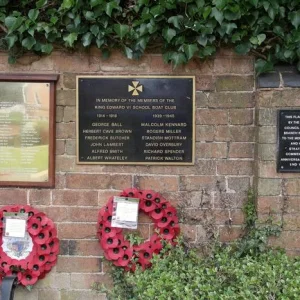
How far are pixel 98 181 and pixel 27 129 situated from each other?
1.98 feet

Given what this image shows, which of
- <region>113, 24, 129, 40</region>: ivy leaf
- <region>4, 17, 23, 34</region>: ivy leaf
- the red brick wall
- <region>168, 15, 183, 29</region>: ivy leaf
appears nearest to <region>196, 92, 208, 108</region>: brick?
the red brick wall

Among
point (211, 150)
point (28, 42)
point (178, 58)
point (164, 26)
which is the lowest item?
point (211, 150)

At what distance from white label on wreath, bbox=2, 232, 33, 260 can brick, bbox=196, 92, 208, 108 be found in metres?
1.49

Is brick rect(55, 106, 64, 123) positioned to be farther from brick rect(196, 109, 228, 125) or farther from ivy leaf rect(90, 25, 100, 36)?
brick rect(196, 109, 228, 125)

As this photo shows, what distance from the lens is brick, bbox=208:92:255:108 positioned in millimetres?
3262

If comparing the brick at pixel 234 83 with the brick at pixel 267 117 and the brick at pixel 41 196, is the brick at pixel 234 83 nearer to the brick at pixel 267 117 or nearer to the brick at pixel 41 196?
the brick at pixel 267 117

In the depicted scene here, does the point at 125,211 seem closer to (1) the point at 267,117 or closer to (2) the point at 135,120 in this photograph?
(2) the point at 135,120

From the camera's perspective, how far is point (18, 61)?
3.30m

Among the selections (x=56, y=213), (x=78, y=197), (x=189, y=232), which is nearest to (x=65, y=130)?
(x=78, y=197)

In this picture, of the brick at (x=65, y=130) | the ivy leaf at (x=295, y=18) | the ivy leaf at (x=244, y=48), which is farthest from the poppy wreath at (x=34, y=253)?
the ivy leaf at (x=295, y=18)

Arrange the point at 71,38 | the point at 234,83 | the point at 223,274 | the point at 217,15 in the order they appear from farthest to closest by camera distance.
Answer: the point at 234,83 < the point at 71,38 < the point at 217,15 < the point at 223,274

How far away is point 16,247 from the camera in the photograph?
333cm

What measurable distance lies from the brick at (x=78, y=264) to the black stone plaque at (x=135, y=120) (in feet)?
2.33

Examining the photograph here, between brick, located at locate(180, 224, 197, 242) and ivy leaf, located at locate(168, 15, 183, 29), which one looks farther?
brick, located at locate(180, 224, 197, 242)
